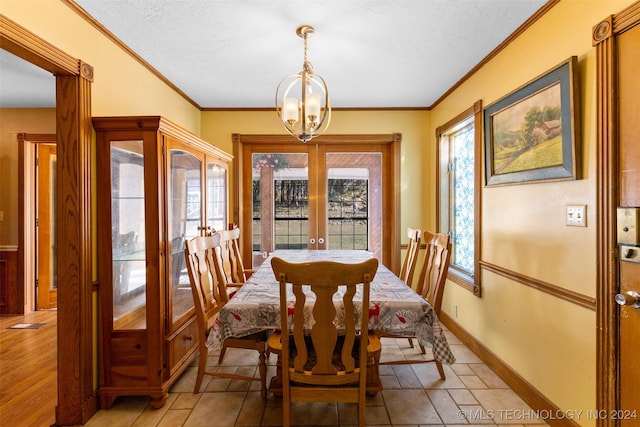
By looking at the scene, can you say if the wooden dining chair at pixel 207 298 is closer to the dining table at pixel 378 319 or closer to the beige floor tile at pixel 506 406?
the dining table at pixel 378 319

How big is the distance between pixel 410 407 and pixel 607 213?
5.07 ft

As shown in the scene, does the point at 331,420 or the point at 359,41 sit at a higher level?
the point at 359,41

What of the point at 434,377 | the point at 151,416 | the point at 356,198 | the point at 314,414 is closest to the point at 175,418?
the point at 151,416

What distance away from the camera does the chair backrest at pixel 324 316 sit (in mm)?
1351

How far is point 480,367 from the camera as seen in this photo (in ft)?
7.85

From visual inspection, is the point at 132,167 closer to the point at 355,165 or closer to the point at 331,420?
the point at 331,420

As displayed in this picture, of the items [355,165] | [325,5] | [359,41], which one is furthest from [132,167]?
[355,165]

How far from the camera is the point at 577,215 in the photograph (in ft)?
5.29

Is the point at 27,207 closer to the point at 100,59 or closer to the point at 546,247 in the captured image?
the point at 100,59

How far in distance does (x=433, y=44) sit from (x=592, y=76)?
3.42ft

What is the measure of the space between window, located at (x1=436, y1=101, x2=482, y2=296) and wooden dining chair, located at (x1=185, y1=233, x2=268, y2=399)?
1.88 metres

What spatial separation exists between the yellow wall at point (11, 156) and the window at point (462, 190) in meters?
4.69

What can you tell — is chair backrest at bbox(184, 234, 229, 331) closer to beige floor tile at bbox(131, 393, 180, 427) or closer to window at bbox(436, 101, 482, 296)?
beige floor tile at bbox(131, 393, 180, 427)

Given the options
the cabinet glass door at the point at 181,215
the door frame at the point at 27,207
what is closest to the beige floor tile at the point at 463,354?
the cabinet glass door at the point at 181,215
